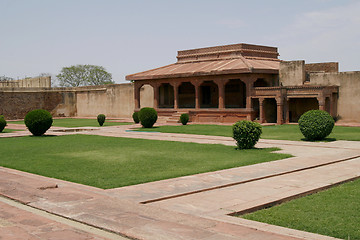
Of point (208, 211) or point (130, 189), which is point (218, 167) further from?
point (208, 211)

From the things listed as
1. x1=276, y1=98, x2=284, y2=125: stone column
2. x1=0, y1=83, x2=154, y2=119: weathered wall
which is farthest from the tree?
x1=276, y1=98, x2=284, y2=125: stone column

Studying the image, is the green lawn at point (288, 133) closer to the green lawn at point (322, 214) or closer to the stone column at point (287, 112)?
the stone column at point (287, 112)

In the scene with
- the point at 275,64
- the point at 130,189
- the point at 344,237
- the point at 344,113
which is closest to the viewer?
the point at 344,237

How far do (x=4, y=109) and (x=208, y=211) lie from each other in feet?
129

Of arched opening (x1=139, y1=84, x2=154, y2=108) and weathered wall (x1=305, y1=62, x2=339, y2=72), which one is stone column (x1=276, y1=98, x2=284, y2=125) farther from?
arched opening (x1=139, y1=84, x2=154, y2=108)

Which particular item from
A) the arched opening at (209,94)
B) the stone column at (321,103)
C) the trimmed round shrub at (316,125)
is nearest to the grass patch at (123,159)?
the trimmed round shrub at (316,125)

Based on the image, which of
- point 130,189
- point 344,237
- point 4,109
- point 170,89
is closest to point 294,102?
point 170,89

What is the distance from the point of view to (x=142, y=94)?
3959cm

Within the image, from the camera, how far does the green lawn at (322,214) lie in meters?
5.62

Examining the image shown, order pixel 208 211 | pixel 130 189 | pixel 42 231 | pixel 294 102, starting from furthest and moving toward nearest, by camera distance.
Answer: pixel 294 102, pixel 130 189, pixel 208 211, pixel 42 231

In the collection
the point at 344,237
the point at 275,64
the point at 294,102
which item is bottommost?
the point at 344,237

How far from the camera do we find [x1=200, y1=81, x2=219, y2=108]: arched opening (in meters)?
35.3

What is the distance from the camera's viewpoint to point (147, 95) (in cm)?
3922

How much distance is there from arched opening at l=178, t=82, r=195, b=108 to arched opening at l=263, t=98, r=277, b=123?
29.1ft
